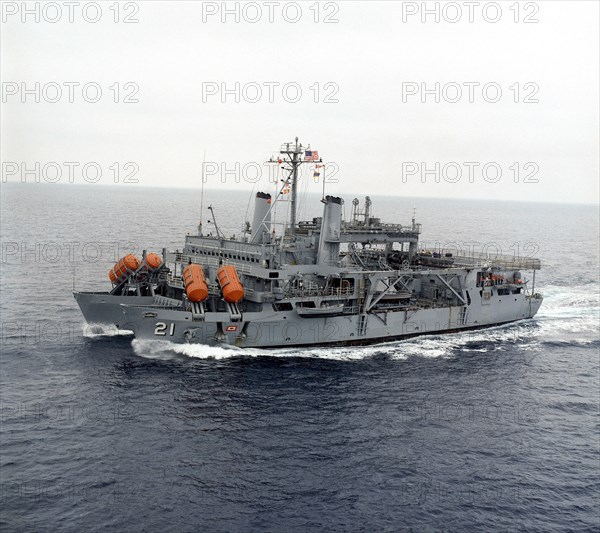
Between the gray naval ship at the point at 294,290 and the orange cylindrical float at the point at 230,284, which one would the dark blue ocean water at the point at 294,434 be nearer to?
the gray naval ship at the point at 294,290

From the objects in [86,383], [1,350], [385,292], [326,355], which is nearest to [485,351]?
[385,292]

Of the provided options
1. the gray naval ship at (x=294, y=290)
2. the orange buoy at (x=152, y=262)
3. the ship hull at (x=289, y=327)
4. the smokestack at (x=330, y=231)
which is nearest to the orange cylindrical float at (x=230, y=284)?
the gray naval ship at (x=294, y=290)

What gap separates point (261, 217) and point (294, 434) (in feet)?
64.7

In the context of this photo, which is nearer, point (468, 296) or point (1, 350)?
point (1, 350)

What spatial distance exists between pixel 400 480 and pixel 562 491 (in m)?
6.37

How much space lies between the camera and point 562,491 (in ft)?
78.2

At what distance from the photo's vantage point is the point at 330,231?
4225cm

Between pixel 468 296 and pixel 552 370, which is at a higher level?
pixel 468 296

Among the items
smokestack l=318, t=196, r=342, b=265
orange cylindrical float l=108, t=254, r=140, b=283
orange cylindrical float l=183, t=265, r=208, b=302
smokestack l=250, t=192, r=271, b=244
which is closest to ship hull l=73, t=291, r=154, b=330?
orange cylindrical float l=108, t=254, r=140, b=283

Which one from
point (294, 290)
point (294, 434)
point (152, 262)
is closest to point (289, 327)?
point (294, 290)

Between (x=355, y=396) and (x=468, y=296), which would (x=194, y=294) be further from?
(x=468, y=296)

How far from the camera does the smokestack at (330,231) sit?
42.2 meters

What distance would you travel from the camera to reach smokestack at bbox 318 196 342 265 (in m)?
42.2

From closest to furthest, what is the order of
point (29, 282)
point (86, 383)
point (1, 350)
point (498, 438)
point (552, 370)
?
point (498, 438), point (86, 383), point (1, 350), point (552, 370), point (29, 282)
